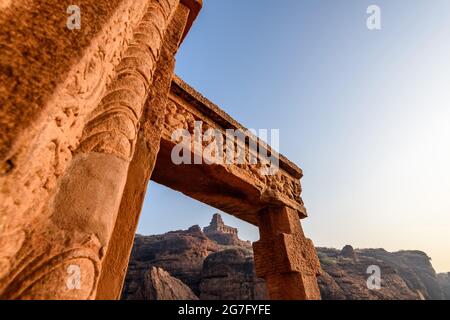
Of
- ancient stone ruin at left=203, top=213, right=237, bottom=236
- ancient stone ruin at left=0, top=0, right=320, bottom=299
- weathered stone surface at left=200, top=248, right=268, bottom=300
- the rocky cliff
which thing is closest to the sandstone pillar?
ancient stone ruin at left=0, top=0, right=320, bottom=299

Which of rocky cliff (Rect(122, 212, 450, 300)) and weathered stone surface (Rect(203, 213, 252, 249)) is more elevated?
weathered stone surface (Rect(203, 213, 252, 249))

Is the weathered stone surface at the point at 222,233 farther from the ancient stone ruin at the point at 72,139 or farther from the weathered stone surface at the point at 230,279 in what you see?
the ancient stone ruin at the point at 72,139

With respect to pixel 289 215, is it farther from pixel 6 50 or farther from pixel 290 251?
pixel 6 50

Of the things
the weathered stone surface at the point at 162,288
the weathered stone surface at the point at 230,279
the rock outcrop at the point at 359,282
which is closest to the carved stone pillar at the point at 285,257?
the rock outcrop at the point at 359,282

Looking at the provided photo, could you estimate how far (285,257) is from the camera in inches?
131

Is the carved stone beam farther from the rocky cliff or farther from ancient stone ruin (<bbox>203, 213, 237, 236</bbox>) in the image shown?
ancient stone ruin (<bbox>203, 213, 237, 236</bbox>)

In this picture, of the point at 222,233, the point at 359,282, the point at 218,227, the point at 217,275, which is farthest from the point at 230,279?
the point at 218,227

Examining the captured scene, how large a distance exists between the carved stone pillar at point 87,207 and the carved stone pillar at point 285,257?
286 cm

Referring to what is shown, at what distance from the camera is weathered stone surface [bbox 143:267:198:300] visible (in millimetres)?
14703

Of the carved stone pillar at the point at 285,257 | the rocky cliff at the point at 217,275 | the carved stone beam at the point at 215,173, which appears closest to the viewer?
the carved stone beam at the point at 215,173

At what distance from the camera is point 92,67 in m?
0.99

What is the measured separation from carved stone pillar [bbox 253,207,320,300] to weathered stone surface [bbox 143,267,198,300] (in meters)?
12.9

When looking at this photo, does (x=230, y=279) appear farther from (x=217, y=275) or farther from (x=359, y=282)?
(x=359, y=282)

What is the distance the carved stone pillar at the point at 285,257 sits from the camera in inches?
127
